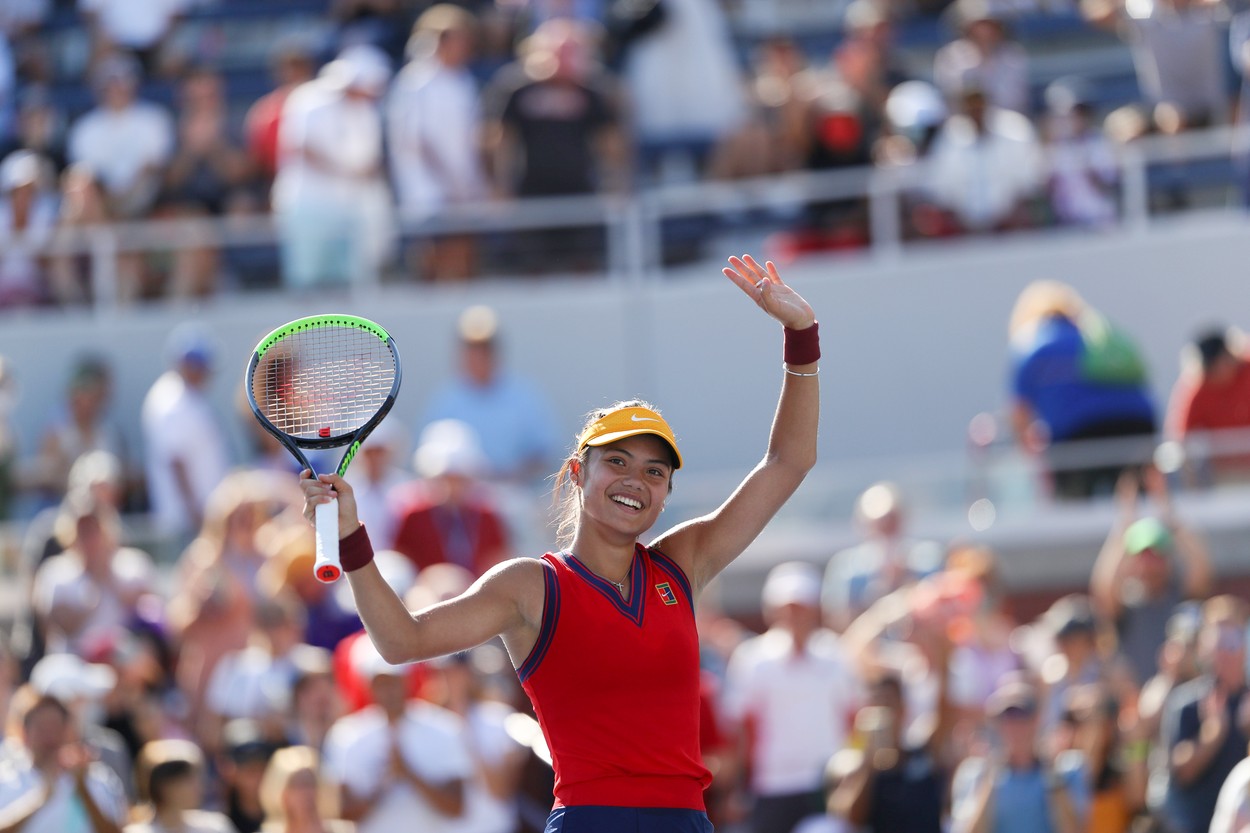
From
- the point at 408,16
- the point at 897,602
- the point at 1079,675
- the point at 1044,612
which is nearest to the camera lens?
the point at 1079,675

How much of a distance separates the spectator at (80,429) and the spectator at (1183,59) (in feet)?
20.6

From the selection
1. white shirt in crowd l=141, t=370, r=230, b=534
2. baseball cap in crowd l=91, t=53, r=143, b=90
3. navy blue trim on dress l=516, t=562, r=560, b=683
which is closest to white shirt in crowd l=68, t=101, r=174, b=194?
baseball cap in crowd l=91, t=53, r=143, b=90

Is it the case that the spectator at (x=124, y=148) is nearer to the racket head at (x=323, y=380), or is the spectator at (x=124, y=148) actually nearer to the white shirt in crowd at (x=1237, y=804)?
the white shirt in crowd at (x=1237, y=804)

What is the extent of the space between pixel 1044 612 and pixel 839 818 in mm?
2973

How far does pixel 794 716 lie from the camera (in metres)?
9.76

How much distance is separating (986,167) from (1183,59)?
4.08 feet

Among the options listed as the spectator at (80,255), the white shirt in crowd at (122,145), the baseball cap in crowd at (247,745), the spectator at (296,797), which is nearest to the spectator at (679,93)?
→ the white shirt in crowd at (122,145)

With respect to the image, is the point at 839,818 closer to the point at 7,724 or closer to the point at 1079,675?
the point at 1079,675

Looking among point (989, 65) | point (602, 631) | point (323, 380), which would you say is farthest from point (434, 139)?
point (602, 631)

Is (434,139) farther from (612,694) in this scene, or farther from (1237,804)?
(612,694)

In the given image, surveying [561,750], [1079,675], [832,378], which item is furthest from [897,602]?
[561,750]

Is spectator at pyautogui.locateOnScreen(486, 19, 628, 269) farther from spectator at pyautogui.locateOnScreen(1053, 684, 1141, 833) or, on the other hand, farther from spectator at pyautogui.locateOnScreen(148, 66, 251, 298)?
spectator at pyautogui.locateOnScreen(1053, 684, 1141, 833)

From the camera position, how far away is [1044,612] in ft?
38.8

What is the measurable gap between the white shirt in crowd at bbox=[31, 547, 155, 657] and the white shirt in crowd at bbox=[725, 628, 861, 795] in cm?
278
